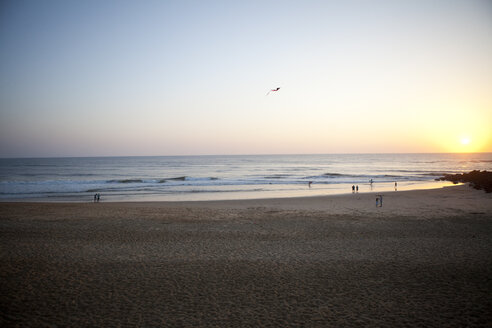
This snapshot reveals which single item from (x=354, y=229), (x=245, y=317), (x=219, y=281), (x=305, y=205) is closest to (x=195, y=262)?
(x=219, y=281)

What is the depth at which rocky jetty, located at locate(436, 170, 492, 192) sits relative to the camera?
87.7ft

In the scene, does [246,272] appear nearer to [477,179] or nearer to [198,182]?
[477,179]

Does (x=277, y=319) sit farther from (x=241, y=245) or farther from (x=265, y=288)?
(x=241, y=245)

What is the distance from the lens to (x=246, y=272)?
25.8 feet

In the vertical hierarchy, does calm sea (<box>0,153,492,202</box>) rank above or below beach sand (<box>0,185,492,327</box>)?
below

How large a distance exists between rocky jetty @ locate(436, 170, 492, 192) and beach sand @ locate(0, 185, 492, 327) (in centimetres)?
1580

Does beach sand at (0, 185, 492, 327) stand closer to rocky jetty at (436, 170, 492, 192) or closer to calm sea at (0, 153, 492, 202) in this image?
calm sea at (0, 153, 492, 202)

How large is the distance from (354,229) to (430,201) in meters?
12.4

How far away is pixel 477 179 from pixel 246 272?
121 feet

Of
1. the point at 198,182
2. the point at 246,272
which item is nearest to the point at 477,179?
the point at 246,272

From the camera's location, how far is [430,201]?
21.2 metres

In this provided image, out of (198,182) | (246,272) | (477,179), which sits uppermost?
(477,179)

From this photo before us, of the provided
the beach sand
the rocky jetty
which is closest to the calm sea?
the rocky jetty

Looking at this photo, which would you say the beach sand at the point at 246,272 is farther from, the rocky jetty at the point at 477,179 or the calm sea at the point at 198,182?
the rocky jetty at the point at 477,179
